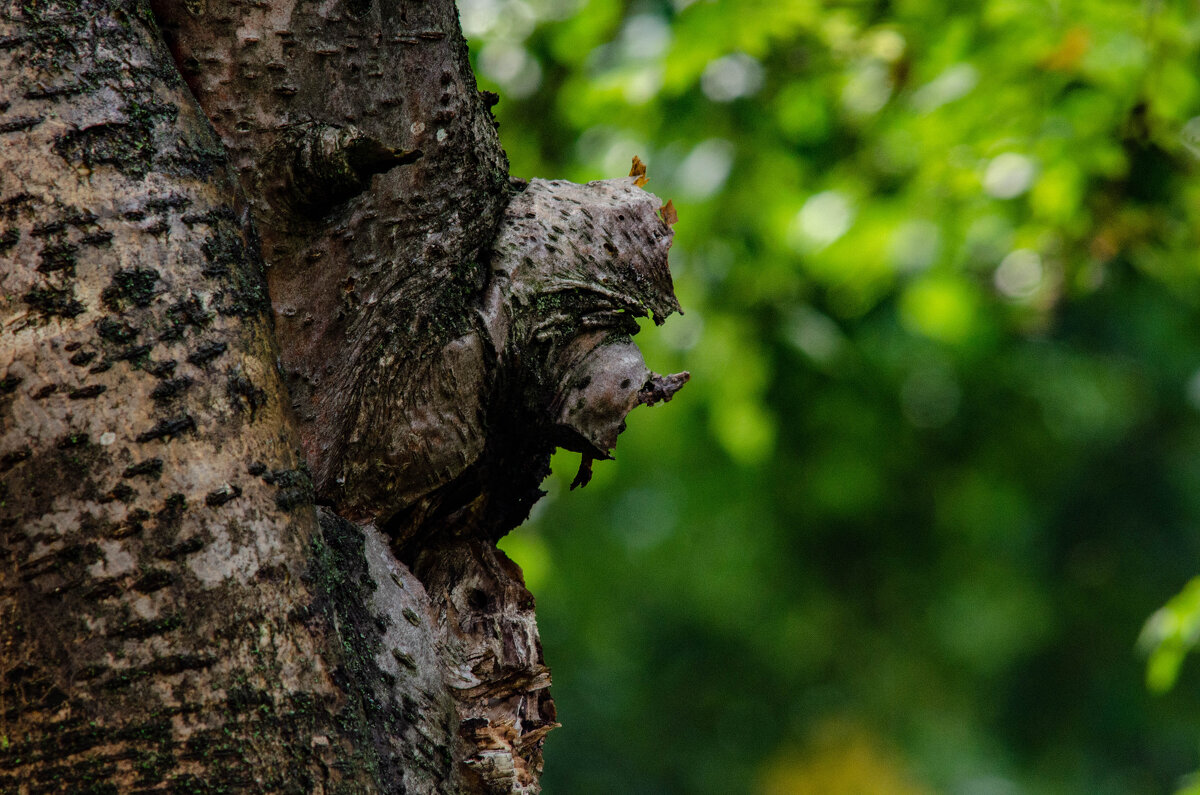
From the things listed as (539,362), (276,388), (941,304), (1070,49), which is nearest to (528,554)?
(941,304)

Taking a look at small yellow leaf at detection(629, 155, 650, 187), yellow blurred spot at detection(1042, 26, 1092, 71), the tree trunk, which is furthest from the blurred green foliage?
the tree trunk

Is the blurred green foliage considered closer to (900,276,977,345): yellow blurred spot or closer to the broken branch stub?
(900,276,977,345): yellow blurred spot

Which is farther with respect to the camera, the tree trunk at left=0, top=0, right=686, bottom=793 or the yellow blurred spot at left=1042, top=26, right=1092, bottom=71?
the yellow blurred spot at left=1042, top=26, right=1092, bottom=71

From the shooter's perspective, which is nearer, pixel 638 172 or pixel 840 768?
pixel 638 172

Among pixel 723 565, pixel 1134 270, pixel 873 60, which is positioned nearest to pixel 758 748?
pixel 723 565

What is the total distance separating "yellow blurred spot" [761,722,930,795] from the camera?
8102 millimetres

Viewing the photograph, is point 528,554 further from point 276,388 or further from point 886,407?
point 276,388

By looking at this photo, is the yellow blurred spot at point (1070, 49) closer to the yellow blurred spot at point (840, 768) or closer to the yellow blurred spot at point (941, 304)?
the yellow blurred spot at point (941, 304)

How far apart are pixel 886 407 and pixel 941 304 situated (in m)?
1.13

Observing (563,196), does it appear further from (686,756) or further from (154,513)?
(686,756)

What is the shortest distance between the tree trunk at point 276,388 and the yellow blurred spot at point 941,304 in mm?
1876

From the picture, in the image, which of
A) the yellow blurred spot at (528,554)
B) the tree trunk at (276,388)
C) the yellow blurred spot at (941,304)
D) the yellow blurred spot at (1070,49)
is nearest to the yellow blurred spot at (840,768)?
the yellow blurred spot at (528,554)

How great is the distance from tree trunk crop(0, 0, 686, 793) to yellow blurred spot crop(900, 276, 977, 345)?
73.9 inches

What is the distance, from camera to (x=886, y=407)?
3.67 meters
